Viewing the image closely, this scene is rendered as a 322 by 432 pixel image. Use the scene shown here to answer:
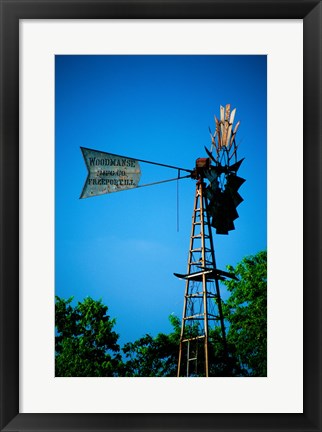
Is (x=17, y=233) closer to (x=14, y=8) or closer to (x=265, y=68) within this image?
(x=14, y=8)

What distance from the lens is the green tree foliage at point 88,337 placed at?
7398 millimetres

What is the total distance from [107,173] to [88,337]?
17.2 ft

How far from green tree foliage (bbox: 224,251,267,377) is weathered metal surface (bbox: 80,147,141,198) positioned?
305 cm

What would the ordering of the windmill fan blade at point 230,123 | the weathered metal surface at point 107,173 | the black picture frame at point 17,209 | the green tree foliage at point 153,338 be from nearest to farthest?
the black picture frame at point 17,209 → the weathered metal surface at point 107,173 → the windmill fan blade at point 230,123 → the green tree foliage at point 153,338

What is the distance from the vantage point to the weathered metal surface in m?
4.32

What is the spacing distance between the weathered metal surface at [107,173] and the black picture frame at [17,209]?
885mm

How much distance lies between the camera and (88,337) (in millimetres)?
9109

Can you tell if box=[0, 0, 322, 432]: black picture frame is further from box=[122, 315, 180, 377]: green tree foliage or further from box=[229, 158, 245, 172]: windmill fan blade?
box=[122, 315, 180, 377]: green tree foliage

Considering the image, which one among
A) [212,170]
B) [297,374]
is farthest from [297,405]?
[212,170]

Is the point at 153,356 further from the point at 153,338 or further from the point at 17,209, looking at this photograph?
the point at 17,209

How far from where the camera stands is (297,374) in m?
3.57

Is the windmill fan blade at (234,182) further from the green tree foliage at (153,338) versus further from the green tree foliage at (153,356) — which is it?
the green tree foliage at (153,356)

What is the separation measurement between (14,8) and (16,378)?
6.89ft

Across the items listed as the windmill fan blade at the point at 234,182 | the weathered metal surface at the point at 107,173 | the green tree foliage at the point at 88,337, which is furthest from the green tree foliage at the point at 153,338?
the weathered metal surface at the point at 107,173
